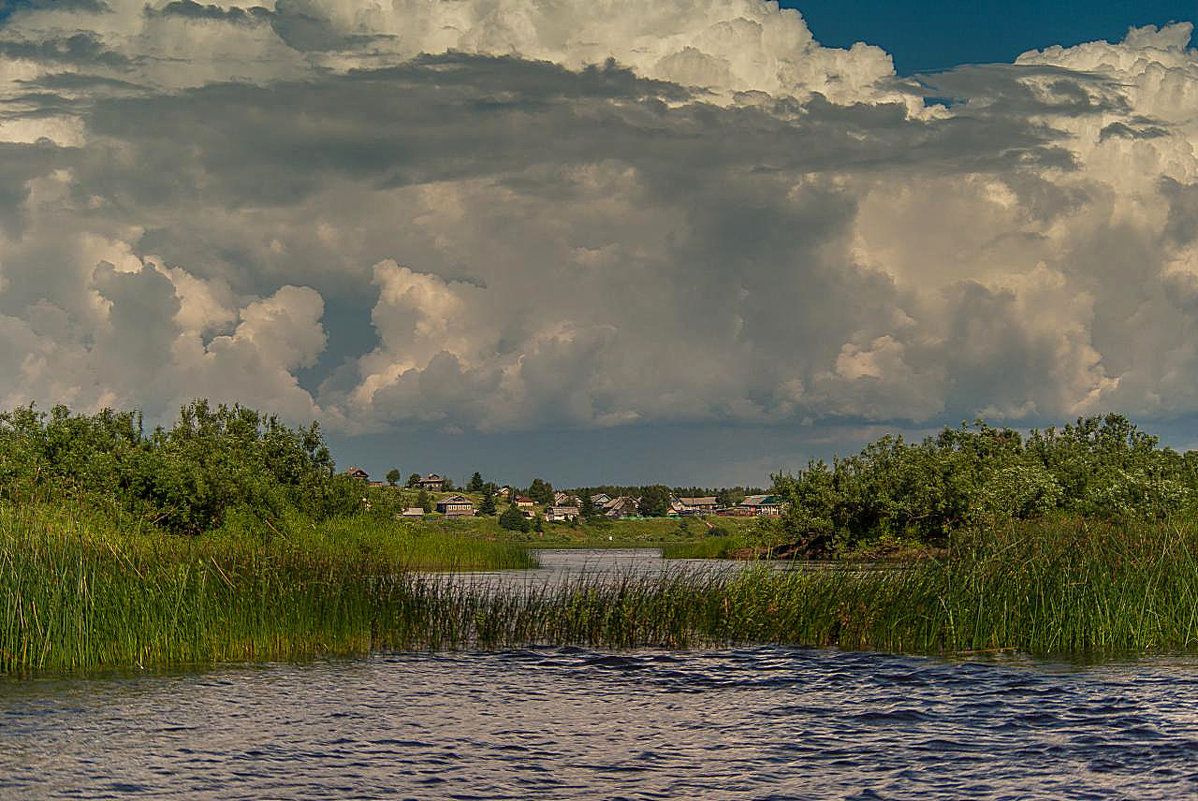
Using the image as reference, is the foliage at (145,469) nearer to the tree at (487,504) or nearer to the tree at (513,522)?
the tree at (513,522)

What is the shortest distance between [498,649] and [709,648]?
3.75m

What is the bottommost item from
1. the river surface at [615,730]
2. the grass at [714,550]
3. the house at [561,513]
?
the river surface at [615,730]

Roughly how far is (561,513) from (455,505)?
45.7 ft

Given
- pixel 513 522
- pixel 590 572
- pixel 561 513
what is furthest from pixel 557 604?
pixel 561 513

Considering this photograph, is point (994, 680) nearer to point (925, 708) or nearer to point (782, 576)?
point (925, 708)

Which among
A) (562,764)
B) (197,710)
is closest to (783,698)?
(562,764)

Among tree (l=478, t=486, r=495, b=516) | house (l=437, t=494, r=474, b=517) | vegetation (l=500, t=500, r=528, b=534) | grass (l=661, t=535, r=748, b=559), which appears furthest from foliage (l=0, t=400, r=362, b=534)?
house (l=437, t=494, r=474, b=517)

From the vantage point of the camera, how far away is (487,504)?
144m

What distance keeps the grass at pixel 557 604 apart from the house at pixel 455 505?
127237mm

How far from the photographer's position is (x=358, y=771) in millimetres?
13180

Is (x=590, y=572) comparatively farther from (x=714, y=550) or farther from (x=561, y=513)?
(x=561, y=513)

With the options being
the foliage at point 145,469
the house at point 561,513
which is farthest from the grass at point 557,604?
the house at point 561,513

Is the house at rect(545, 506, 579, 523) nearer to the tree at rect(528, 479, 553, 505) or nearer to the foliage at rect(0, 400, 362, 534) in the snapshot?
the tree at rect(528, 479, 553, 505)

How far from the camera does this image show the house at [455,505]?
150875mm
